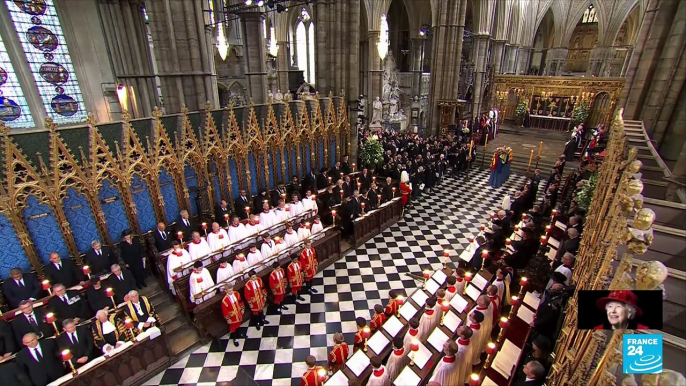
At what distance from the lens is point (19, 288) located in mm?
6531

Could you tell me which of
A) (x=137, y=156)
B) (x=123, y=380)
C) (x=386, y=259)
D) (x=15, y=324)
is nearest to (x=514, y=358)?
(x=386, y=259)

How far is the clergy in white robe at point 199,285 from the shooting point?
7129 millimetres

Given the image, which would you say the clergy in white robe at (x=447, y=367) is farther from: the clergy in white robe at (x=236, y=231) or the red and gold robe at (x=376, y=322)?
the clergy in white robe at (x=236, y=231)

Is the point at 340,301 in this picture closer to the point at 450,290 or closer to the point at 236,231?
the point at 450,290

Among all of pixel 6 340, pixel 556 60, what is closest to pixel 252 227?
pixel 6 340

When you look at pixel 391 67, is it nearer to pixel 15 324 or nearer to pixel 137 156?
pixel 137 156

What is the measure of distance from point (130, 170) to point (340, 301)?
6.58 meters

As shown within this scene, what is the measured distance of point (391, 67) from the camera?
29688mm

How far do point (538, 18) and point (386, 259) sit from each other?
3739 centimetres

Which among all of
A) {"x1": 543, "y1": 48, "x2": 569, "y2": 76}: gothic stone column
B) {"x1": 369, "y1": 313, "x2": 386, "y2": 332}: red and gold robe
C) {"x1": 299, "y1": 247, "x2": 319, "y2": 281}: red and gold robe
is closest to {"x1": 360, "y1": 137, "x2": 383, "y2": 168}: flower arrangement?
{"x1": 299, "y1": 247, "x2": 319, "y2": 281}: red and gold robe

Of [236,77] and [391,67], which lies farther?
[391,67]

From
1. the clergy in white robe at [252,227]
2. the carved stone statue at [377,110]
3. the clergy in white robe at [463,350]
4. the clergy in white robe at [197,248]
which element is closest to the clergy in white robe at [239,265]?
the clergy in white robe at [197,248]

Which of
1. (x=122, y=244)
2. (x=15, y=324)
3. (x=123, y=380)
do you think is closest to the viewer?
(x=15, y=324)

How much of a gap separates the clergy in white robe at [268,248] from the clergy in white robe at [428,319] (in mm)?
4224
